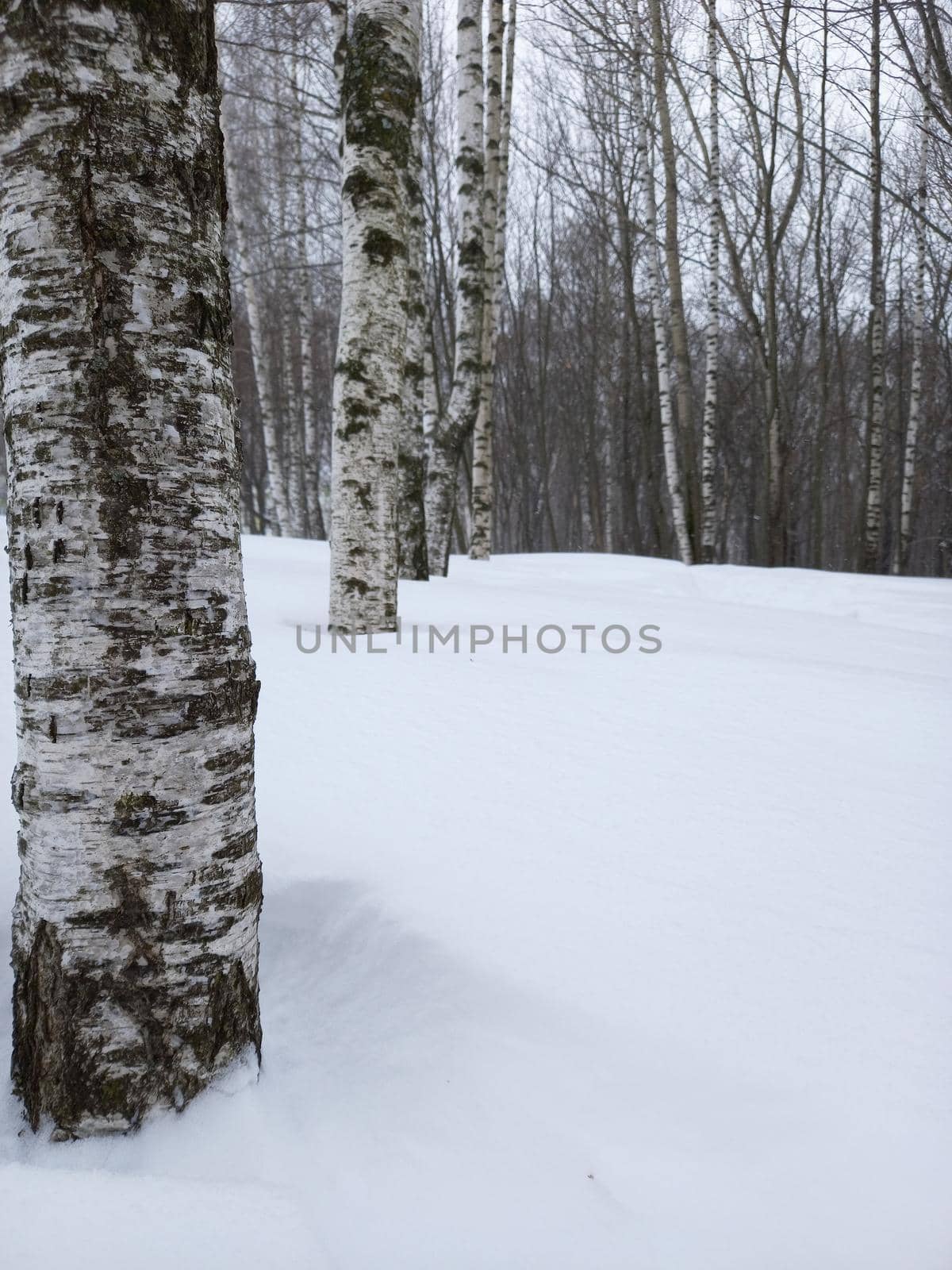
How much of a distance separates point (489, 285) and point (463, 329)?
289 cm

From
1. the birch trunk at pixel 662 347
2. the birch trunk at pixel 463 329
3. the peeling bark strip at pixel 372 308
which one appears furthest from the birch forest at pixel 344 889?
the birch trunk at pixel 662 347

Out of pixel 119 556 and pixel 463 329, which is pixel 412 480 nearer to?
pixel 463 329

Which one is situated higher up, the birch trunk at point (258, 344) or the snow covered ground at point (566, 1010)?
the birch trunk at point (258, 344)

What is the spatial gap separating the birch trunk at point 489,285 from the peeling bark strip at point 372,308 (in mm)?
4630

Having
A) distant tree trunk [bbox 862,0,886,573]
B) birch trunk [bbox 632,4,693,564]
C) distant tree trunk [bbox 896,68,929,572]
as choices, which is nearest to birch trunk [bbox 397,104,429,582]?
birch trunk [bbox 632,4,693,564]

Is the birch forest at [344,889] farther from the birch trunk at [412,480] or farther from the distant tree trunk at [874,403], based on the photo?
the distant tree trunk at [874,403]

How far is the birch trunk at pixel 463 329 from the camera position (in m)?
6.73

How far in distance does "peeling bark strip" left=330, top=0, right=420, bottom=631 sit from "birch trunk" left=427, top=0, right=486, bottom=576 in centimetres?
317

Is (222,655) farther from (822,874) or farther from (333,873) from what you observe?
(822,874)

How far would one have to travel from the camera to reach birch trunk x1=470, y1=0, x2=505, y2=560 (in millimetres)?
7930

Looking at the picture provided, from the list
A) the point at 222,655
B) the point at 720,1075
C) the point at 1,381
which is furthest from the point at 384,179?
the point at 720,1075

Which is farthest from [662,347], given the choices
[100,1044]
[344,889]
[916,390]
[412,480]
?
[100,1044]

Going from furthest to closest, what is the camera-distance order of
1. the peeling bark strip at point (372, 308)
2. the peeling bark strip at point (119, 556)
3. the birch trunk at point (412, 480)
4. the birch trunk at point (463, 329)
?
1. the birch trunk at point (463, 329)
2. the birch trunk at point (412, 480)
3. the peeling bark strip at point (372, 308)
4. the peeling bark strip at point (119, 556)

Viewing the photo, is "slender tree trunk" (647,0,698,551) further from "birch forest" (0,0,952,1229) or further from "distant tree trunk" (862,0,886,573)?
"birch forest" (0,0,952,1229)
